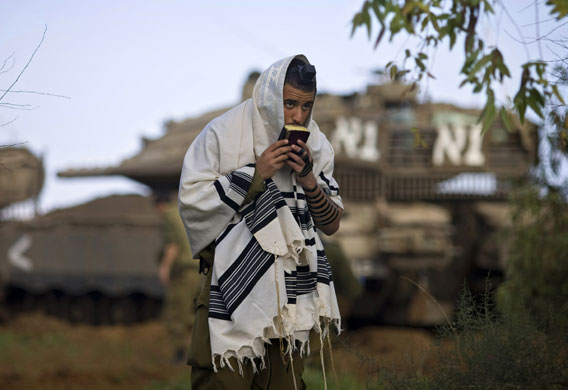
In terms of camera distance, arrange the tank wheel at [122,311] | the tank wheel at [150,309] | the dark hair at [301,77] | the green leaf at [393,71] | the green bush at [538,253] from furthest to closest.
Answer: the tank wheel at [150,309]
the tank wheel at [122,311]
the green bush at [538,253]
the green leaf at [393,71]
the dark hair at [301,77]

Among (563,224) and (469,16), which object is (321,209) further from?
(563,224)

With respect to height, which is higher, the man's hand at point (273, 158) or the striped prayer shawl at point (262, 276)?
the man's hand at point (273, 158)

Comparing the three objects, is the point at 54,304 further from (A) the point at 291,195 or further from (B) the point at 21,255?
(A) the point at 291,195

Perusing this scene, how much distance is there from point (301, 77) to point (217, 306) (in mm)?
927

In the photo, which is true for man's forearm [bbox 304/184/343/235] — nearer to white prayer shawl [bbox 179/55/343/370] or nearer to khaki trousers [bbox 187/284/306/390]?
white prayer shawl [bbox 179/55/343/370]

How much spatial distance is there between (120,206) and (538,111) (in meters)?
12.5

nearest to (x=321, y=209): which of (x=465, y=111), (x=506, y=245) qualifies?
(x=506, y=245)

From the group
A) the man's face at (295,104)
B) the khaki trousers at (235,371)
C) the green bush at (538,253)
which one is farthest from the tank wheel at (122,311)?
the man's face at (295,104)

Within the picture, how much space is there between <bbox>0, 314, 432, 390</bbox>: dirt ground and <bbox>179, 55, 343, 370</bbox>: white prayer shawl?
0.53 meters

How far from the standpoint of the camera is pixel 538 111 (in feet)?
10.4

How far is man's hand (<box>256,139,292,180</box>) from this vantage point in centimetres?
277

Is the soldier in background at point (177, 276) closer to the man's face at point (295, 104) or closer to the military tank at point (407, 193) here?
the military tank at point (407, 193)

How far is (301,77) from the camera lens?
9.33ft

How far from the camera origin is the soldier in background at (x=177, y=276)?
7.71 metres
